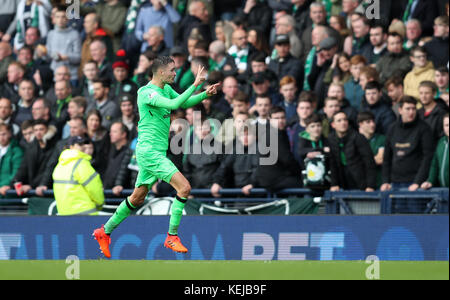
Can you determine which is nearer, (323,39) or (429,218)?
(429,218)

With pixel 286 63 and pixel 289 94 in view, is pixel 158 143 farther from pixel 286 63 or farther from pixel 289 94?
pixel 286 63

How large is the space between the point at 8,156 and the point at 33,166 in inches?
22.6

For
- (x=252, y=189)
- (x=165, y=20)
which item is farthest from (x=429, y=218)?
(x=165, y=20)

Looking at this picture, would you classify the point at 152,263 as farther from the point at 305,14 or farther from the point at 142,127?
the point at 305,14

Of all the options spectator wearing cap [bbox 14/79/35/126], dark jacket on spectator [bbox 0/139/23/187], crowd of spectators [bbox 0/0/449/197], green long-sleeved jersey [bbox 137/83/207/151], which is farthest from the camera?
spectator wearing cap [bbox 14/79/35/126]

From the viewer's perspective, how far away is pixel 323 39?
1550 cm

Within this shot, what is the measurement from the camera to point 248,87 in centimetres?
1559

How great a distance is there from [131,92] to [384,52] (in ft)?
14.3

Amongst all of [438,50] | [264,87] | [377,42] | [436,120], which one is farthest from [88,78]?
[436,120]

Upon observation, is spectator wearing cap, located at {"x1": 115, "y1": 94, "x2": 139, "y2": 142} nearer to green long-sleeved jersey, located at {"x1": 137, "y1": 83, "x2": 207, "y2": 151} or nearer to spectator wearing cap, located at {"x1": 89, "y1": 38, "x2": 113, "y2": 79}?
spectator wearing cap, located at {"x1": 89, "y1": 38, "x2": 113, "y2": 79}

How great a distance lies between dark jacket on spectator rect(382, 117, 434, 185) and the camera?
1304 cm

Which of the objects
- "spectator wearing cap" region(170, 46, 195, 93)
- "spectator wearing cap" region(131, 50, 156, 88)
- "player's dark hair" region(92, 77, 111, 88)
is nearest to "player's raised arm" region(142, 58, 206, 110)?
"spectator wearing cap" region(170, 46, 195, 93)

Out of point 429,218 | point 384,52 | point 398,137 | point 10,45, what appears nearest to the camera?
point 429,218

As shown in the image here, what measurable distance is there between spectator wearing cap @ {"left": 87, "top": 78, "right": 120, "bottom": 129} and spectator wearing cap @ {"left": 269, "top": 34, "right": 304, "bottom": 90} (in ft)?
9.41
